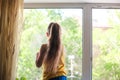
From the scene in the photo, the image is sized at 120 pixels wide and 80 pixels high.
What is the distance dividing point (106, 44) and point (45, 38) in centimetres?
65

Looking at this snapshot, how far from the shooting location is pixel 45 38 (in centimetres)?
267

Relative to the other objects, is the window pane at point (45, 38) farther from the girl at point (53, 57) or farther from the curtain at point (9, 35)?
the curtain at point (9, 35)

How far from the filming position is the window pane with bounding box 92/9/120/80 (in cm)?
258

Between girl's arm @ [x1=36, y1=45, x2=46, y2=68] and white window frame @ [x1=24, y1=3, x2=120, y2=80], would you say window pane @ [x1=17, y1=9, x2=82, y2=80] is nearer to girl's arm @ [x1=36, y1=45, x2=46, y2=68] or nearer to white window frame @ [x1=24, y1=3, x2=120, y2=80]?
white window frame @ [x1=24, y1=3, x2=120, y2=80]

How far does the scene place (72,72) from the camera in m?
2.61

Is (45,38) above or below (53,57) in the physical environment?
above

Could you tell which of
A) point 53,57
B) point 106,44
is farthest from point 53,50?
point 106,44

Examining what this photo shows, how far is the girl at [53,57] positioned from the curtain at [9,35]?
293 mm

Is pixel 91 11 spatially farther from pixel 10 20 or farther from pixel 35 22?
pixel 10 20

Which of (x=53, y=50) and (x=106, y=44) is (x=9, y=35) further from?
(x=106, y=44)

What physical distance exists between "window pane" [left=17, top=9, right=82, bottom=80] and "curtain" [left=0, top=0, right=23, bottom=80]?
0.37m

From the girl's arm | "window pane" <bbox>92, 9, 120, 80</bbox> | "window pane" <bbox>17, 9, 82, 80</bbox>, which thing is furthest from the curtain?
"window pane" <bbox>92, 9, 120, 80</bbox>

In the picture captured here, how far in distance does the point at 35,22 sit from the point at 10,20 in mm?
452

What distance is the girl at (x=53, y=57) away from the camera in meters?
2.38
